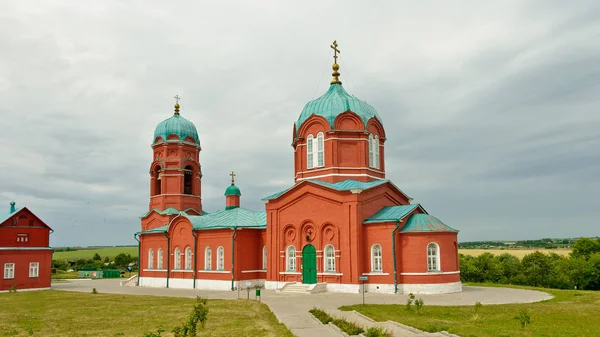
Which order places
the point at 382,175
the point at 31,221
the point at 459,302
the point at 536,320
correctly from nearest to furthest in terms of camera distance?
the point at 536,320 < the point at 459,302 < the point at 382,175 < the point at 31,221

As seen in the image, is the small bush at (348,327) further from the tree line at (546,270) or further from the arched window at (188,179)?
the tree line at (546,270)

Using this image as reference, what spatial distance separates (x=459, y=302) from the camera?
69.5 ft

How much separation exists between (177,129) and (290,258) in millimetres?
15266

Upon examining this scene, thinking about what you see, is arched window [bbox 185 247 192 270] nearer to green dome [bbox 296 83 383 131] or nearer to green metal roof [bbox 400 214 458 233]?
green dome [bbox 296 83 383 131]

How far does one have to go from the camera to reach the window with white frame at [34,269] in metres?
34.6

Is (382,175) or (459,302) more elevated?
(382,175)

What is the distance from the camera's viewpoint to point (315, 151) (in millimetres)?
30562

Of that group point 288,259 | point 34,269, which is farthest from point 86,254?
point 288,259

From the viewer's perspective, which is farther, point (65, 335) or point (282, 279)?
point (282, 279)

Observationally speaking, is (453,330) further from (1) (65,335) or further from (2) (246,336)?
(1) (65,335)

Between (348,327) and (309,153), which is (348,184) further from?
(348,327)

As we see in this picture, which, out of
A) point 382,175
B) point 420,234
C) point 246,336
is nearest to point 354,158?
point 382,175

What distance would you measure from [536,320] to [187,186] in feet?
94.2

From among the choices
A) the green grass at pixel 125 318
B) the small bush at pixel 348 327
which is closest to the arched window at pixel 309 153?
the green grass at pixel 125 318
